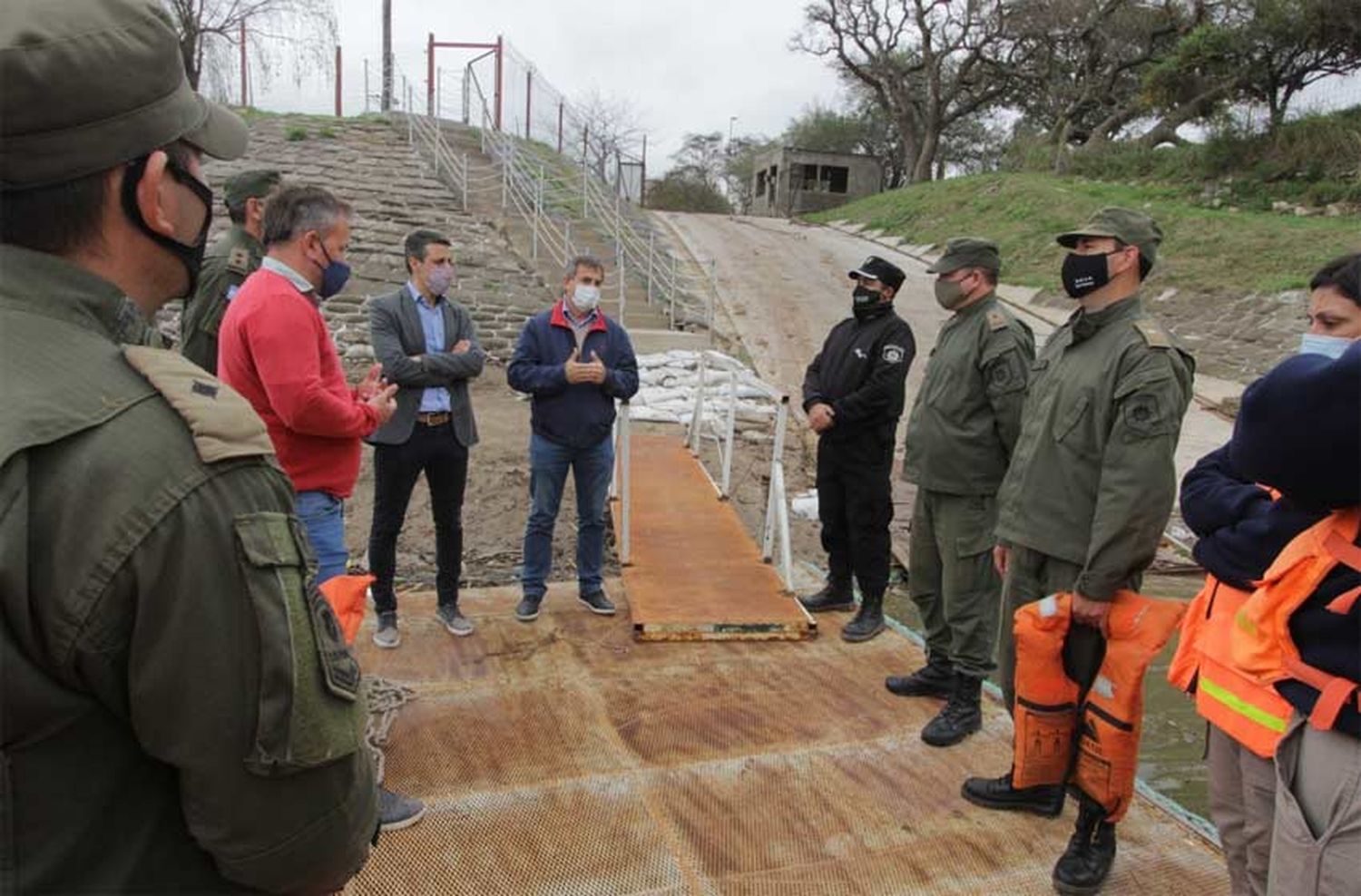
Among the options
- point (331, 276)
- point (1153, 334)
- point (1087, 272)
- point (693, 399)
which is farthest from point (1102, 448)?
point (693, 399)

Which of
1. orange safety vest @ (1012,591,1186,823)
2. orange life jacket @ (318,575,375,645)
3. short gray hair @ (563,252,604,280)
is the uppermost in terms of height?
short gray hair @ (563,252,604,280)

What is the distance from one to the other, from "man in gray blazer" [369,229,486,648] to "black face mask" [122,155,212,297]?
8.76 ft

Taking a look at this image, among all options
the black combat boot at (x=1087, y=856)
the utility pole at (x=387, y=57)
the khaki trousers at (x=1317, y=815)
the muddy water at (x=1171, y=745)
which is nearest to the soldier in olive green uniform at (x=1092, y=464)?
the black combat boot at (x=1087, y=856)

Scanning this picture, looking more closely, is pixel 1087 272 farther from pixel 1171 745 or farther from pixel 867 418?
pixel 1171 745

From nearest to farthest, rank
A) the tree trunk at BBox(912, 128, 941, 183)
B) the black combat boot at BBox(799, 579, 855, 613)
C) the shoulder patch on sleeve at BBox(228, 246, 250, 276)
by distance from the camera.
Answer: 1. the shoulder patch on sleeve at BBox(228, 246, 250, 276)
2. the black combat boot at BBox(799, 579, 855, 613)
3. the tree trunk at BBox(912, 128, 941, 183)

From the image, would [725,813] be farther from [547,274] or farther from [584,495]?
[547,274]

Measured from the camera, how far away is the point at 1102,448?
2.69m

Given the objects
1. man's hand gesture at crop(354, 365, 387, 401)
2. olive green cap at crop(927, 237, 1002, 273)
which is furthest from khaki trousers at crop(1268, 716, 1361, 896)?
→ man's hand gesture at crop(354, 365, 387, 401)

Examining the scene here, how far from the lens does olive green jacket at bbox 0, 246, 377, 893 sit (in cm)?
84

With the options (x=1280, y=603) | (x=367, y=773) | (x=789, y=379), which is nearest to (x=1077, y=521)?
(x=1280, y=603)

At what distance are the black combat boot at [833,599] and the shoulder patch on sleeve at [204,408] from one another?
398 cm

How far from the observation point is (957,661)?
3480 millimetres

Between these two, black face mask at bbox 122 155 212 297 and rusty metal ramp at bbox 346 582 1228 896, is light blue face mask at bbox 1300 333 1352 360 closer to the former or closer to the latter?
rusty metal ramp at bbox 346 582 1228 896

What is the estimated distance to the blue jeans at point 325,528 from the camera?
114 inches
